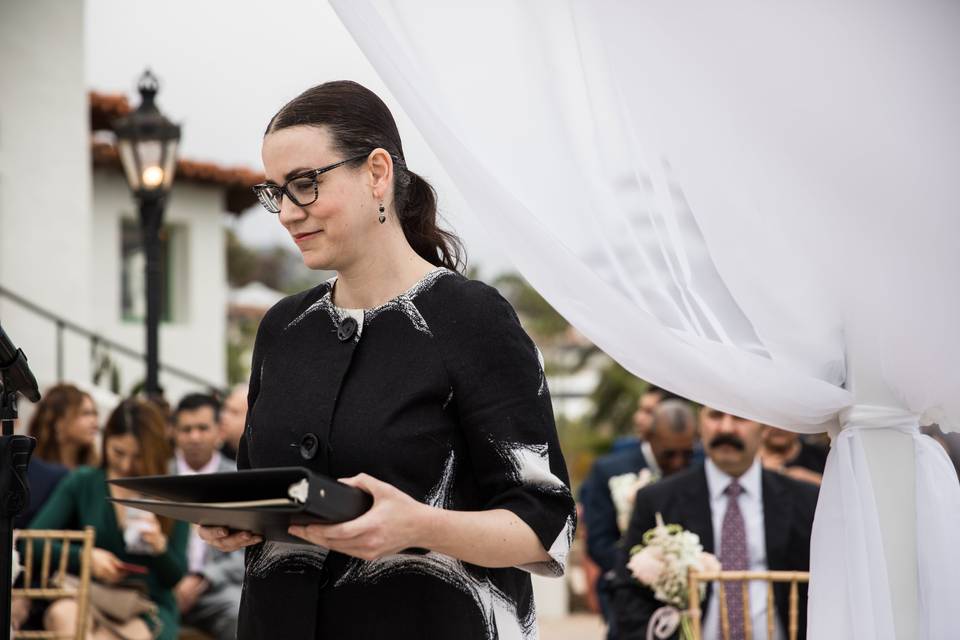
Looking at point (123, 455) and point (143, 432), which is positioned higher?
point (143, 432)

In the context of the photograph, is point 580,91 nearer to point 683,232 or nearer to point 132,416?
point 683,232

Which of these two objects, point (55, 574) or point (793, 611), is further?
point (55, 574)

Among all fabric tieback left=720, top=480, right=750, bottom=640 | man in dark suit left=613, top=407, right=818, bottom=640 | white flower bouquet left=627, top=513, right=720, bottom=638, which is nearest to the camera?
white flower bouquet left=627, top=513, right=720, bottom=638

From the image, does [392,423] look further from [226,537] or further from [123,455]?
[123,455]

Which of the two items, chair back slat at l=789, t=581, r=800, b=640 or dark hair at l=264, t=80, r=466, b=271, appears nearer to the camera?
dark hair at l=264, t=80, r=466, b=271

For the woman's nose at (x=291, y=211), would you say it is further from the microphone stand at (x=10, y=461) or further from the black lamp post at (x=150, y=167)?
the black lamp post at (x=150, y=167)

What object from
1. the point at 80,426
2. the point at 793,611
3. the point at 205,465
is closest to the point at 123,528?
the point at 80,426

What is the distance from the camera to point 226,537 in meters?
2.04

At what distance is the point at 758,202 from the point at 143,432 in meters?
3.89

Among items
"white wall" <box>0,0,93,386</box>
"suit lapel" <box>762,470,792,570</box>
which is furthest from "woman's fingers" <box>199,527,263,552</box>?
"white wall" <box>0,0,93,386</box>

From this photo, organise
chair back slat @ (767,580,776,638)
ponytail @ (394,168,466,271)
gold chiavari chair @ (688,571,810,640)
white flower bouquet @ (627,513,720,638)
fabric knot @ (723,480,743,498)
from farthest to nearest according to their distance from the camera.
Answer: fabric knot @ (723,480,743,498) < white flower bouquet @ (627,513,720,638) < chair back slat @ (767,580,776,638) < gold chiavari chair @ (688,571,810,640) < ponytail @ (394,168,466,271)

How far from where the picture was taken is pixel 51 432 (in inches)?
256

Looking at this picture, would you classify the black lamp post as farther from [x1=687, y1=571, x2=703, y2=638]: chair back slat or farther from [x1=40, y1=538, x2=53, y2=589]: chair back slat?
[x1=687, y1=571, x2=703, y2=638]: chair back slat

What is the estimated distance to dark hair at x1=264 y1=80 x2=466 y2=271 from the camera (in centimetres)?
206
